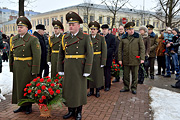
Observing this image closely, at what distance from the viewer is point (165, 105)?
17.3ft

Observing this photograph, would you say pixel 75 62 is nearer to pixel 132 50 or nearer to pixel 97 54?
pixel 97 54

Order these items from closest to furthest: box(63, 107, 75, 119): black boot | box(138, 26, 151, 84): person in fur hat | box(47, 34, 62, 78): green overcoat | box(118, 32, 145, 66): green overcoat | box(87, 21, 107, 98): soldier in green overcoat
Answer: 1. box(63, 107, 75, 119): black boot
2. box(87, 21, 107, 98): soldier in green overcoat
3. box(118, 32, 145, 66): green overcoat
4. box(47, 34, 62, 78): green overcoat
5. box(138, 26, 151, 84): person in fur hat

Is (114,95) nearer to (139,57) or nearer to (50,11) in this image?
(139,57)

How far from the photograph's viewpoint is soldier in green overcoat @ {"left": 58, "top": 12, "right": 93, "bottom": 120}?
4055 millimetres

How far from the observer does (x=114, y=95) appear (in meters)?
6.24

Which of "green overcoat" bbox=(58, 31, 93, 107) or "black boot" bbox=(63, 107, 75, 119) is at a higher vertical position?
"green overcoat" bbox=(58, 31, 93, 107)

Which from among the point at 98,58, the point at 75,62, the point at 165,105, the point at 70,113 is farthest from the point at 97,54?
the point at 165,105

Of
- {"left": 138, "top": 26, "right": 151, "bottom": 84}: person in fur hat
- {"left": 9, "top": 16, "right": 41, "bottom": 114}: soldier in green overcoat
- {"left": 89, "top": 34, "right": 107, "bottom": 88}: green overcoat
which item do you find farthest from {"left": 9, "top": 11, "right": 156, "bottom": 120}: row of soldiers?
{"left": 138, "top": 26, "right": 151, "bottom": 84}: person in fur hat

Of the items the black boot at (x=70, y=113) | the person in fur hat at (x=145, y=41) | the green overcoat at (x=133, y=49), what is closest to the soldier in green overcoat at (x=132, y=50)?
the green overcoat at (x=133, y=49)

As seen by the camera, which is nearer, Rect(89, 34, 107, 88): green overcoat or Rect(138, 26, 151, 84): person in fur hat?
Rect(89, 34, 107, 88): green overcoat

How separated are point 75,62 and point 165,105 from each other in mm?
3077

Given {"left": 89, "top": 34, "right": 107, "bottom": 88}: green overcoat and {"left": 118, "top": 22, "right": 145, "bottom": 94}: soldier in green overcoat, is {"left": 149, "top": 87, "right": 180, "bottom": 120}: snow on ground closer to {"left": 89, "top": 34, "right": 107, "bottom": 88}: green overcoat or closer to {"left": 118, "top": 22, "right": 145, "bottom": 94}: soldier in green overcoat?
{"left": 118, "top": 22, "right": 145, "bottom": 94}: soldier in green overcoat

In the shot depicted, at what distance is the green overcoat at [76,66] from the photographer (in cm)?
406

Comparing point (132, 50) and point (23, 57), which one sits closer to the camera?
Result: point (23, 57)
